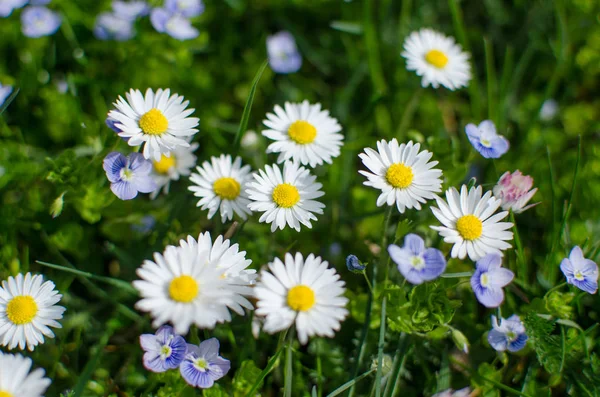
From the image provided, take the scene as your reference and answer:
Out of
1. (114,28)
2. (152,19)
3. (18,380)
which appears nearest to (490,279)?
(18,380)

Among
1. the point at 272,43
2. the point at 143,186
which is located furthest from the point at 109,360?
the point at 272,43

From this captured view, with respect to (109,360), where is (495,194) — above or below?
above

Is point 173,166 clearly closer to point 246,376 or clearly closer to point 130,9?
point 246,376

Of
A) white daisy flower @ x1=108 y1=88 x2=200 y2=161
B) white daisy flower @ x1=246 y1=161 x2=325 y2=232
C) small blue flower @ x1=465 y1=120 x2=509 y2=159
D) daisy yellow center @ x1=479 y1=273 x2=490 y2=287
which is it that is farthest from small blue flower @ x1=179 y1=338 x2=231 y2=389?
small blue flower @ x1=465 y1=120 x2=509 y2=159

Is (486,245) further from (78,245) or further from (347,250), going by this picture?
(78,245)

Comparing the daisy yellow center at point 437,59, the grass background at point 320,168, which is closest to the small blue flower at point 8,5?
the grass background at point 320,168

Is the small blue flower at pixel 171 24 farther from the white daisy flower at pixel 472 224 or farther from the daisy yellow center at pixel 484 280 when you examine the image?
the daisy yellow center at pixel 484 280
